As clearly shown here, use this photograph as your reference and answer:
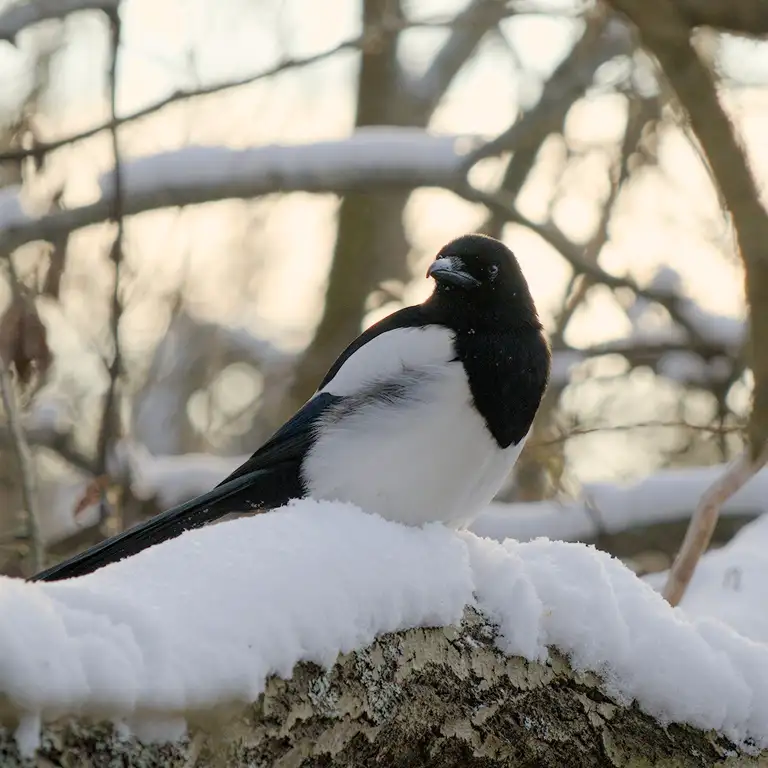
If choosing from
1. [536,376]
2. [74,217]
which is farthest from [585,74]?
[536,376]

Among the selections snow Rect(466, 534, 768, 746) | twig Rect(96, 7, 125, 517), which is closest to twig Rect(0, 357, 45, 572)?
twig Rect(96, 7, 125, 517)

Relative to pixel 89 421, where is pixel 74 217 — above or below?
above

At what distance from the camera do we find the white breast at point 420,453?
2236mm

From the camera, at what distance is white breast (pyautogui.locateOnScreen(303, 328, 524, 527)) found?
2.24 metres

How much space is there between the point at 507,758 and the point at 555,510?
249 cm

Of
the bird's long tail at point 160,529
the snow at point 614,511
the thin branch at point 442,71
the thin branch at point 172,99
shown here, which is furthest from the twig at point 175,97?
the thin branch at point 442,71

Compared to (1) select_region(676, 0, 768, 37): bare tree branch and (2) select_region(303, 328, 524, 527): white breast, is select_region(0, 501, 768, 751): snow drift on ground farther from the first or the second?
(1) select_region(676, 0, 768, 37): bare tree branch

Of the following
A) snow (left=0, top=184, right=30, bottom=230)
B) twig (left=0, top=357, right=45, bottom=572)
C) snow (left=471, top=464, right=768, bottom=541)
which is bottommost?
snow (left=471, top=464, right=768, bottom=541)

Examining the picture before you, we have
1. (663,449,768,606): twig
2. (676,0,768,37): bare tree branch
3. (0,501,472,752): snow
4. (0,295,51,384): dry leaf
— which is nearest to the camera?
(0,501,472,752): snow

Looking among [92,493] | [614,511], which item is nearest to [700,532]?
[92,493]

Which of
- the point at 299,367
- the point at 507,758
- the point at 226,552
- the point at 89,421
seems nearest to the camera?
the point at 226,552

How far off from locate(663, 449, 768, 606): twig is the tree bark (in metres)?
0.79

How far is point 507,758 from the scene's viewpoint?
1.67m

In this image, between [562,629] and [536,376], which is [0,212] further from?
[562,629]
